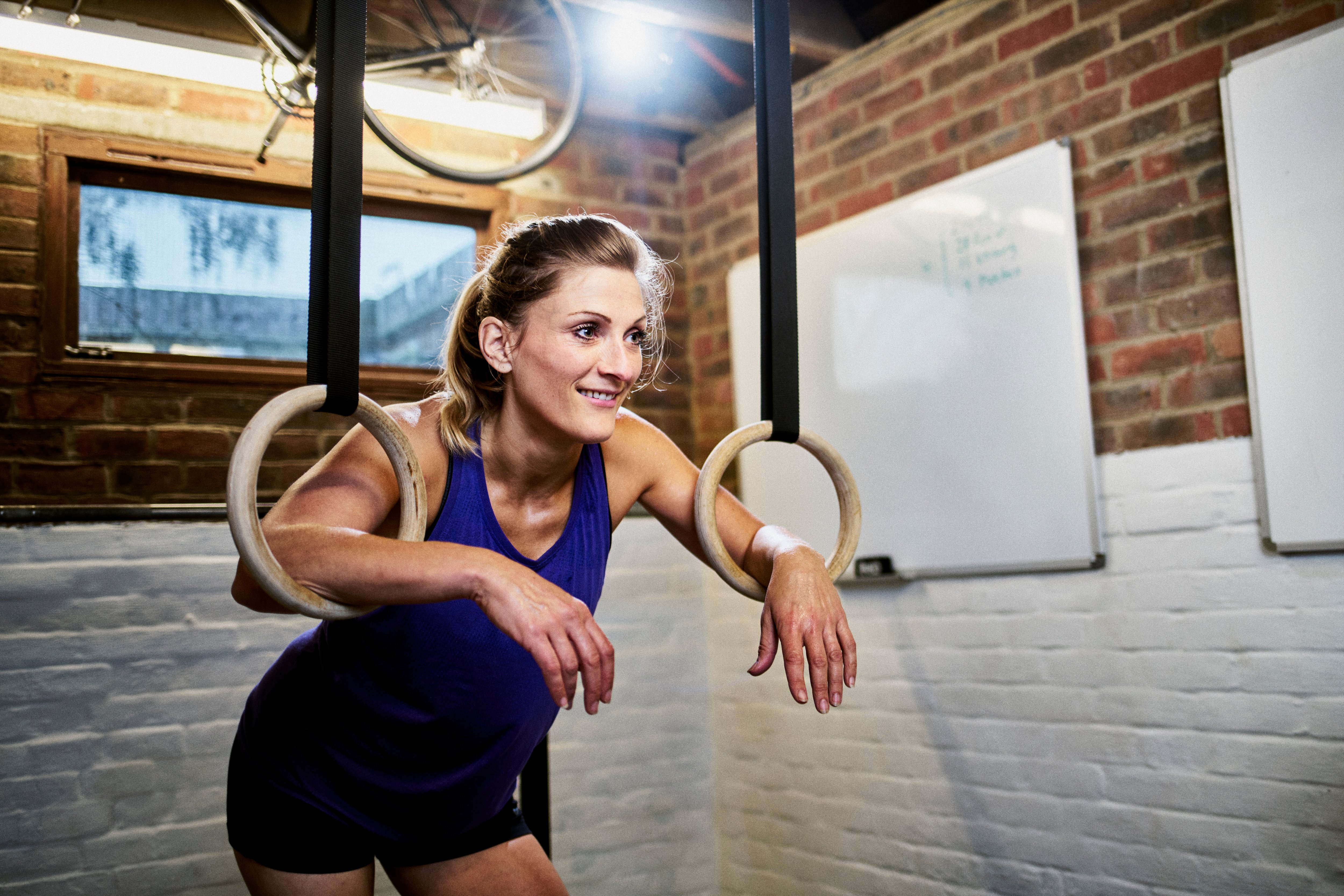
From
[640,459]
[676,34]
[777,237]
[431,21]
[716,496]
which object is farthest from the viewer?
[676,34]

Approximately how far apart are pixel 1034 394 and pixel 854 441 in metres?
0.60

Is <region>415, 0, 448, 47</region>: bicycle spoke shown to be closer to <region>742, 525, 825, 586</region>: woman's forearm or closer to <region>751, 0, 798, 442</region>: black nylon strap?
<region>751, 0, 798, 442</region>: black nylon strap

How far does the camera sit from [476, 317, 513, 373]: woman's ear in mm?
1515

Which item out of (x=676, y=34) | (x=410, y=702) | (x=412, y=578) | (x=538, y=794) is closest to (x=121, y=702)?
(x=538, y=794)

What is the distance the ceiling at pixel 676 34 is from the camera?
2.95 meters

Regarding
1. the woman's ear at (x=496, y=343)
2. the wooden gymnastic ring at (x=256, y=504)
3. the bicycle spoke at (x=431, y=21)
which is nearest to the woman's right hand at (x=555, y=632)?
the wooden gymnastic ring at (x=256, y=504)

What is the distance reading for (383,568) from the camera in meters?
1.10

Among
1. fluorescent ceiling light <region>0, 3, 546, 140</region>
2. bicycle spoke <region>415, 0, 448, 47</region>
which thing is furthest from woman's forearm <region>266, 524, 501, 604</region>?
bicycle spoke <region>415, 0, 448, 47</region>

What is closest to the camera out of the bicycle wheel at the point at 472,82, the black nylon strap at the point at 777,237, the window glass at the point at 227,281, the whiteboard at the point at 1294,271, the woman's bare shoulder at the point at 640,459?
the black nylon strap at the point at 777,237

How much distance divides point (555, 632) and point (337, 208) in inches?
21.6

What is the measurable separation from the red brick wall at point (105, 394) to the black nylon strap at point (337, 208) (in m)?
1.97

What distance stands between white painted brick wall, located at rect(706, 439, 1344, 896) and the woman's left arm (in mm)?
1048

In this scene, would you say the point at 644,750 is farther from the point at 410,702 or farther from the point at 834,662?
the point at 834,662

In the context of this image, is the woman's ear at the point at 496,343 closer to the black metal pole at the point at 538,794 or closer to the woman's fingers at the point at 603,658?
the woman's fingers at the point at 603,658
